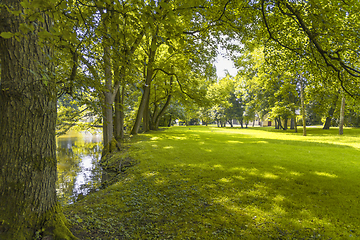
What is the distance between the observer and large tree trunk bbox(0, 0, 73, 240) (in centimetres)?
283

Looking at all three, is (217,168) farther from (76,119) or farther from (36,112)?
(76,119)

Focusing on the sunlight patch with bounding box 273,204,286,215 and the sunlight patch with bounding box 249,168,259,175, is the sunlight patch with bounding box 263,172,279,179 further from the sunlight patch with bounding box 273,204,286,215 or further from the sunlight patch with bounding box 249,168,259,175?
the sunlight patch with bounding box 273,204,286,215

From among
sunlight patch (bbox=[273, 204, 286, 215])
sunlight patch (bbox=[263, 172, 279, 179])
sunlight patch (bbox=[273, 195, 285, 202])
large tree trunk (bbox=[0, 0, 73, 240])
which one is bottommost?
sunlight patch (bbox=[273, 204, 286, 215])

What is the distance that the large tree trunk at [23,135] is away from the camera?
9.27 feet

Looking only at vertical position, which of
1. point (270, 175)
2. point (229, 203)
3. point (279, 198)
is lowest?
point (229, 203)

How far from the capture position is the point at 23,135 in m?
2.94

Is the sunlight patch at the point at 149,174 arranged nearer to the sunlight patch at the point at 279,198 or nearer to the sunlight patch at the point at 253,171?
the sunlight patch at the point at 253,171

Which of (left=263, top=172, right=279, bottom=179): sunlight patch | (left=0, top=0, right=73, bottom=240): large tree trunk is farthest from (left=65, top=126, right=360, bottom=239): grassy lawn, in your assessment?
(left=0, top=0, right=73, bottom=240): large tree trunk

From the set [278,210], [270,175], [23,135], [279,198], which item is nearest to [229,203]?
[278,210]

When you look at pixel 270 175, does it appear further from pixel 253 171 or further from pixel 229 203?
pixel 229 203

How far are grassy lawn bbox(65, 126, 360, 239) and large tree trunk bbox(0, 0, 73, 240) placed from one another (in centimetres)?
92

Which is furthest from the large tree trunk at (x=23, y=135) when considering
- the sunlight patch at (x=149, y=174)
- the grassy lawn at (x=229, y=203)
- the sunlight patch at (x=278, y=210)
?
the sunlight patch at (x=278, y=210)

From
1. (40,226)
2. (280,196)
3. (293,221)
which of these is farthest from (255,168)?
(40,226)

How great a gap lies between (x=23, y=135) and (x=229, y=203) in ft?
15.4
